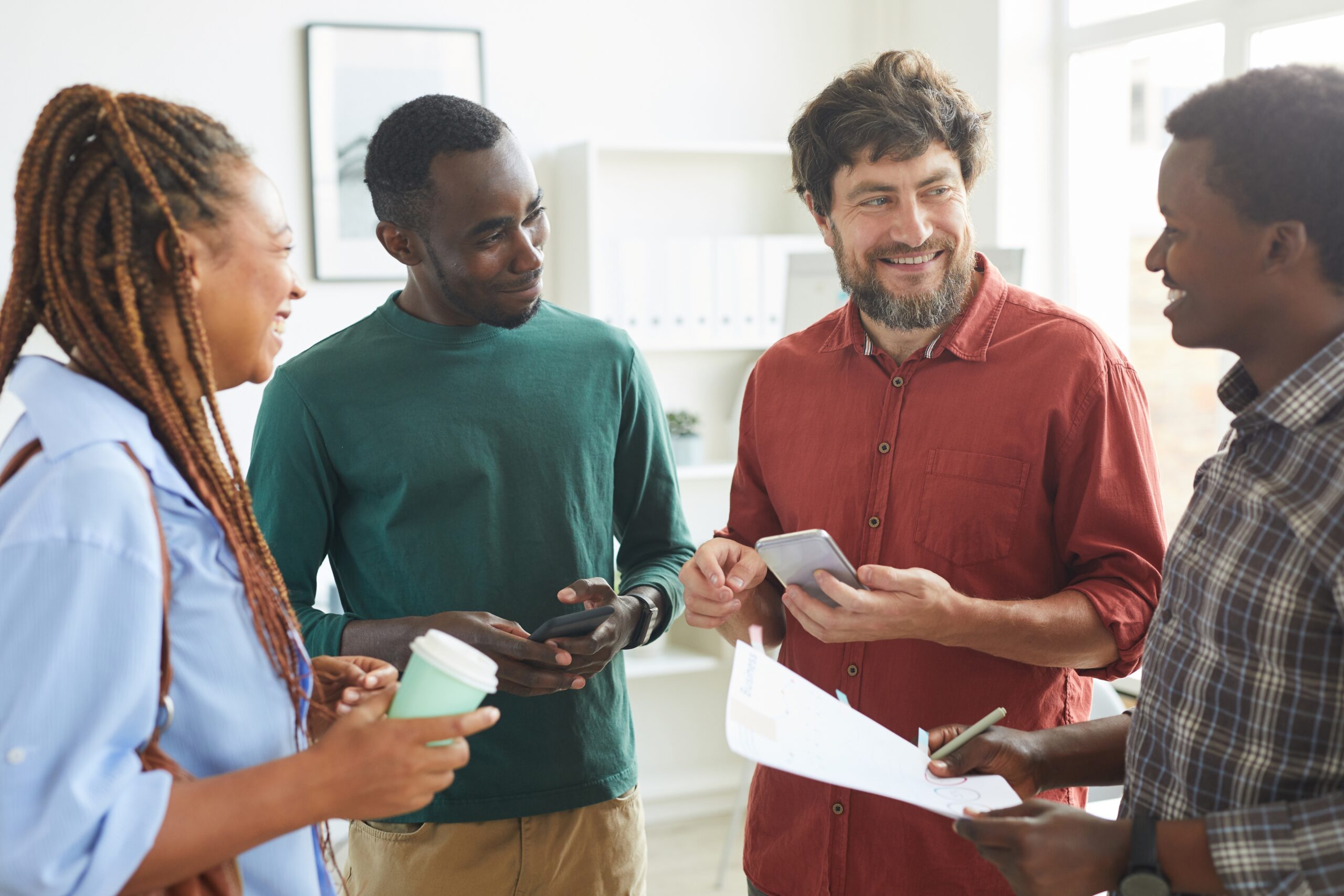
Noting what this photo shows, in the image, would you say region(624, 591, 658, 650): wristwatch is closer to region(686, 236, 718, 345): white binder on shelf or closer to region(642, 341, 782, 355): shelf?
region(642, 341, 782, 355): shelf

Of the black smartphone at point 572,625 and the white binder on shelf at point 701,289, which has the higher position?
the white binder on shelf at point 701,289

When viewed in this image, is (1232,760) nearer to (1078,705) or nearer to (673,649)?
(1078,705)

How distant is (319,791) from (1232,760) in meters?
0.76

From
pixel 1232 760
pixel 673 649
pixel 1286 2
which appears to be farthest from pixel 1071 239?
pixel 1232 760

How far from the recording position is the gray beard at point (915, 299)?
4.97 ft

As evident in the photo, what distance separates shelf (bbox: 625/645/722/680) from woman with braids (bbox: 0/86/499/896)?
253 cm

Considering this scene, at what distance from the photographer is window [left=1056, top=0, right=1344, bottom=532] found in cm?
329

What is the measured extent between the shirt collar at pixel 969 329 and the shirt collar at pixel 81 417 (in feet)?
3.08

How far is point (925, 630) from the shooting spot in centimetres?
129

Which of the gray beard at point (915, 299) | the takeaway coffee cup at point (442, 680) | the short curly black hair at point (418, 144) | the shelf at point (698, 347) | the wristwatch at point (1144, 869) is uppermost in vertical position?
the short curly black hair at point (418, 144)

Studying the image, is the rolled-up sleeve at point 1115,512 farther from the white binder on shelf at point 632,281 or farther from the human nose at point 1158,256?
the white binder on shelf at point 632,281

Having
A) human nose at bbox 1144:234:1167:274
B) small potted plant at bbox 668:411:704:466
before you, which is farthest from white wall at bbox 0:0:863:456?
human nose at bbox 1144:234:1167:274

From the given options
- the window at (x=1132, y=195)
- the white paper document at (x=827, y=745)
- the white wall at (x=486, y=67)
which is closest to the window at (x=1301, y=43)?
the window at (x=1132, y=195)

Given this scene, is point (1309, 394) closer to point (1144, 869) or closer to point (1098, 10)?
point (1144, 869)
